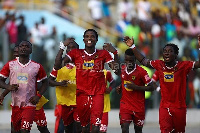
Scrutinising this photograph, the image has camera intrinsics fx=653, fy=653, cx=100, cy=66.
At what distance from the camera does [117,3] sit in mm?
25719

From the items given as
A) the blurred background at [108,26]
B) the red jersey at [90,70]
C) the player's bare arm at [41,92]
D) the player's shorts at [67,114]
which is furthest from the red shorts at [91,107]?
the blurred background at [108,26]

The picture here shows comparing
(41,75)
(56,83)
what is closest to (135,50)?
(41,75)

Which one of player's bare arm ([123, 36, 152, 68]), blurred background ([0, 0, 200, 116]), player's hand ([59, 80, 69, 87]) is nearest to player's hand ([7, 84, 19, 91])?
player's hand ([59, 80, 69, 87])

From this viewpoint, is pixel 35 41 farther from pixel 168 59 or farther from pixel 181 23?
pixel 168 59

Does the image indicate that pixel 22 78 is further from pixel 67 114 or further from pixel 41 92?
pixel 67 114

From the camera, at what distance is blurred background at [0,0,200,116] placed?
65.9ft

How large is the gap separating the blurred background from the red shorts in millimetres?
7006

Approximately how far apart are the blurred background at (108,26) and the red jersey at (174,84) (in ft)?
24.1

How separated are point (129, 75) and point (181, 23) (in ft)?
36.5

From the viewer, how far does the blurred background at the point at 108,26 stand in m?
20.1

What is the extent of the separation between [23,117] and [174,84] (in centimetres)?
283

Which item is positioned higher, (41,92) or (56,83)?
(56,83)

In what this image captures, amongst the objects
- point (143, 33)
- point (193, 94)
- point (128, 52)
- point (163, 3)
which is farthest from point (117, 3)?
point (128, 52)

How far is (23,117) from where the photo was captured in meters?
11.9
